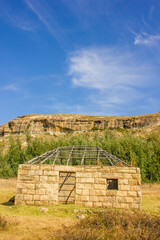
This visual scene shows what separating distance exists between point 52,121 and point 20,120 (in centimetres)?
1219

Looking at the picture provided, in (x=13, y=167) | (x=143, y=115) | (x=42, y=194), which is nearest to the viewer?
(x=42, y=194)

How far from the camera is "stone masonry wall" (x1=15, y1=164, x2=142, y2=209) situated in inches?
336

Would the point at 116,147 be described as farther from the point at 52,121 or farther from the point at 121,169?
the point at 52,121

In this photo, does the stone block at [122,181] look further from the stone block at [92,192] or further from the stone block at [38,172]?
the stone block at [38,172]

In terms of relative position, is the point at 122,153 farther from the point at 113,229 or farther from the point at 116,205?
the point at 113,229

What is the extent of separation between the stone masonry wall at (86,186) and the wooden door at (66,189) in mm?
1880

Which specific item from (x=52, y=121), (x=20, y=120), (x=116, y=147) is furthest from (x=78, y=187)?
(x=20, y=120)

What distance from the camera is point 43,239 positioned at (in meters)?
4.85

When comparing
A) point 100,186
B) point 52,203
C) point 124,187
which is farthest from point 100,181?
point 52,203

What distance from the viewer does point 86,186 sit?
28.7ft

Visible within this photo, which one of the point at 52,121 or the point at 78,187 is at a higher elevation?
the point at 52,121

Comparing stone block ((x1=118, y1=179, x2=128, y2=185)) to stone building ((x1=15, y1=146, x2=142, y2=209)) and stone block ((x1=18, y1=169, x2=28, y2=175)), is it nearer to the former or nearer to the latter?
stone building ((x1=15, y1=146, x2=142, y2=209))

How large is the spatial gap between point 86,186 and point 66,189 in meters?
2.18

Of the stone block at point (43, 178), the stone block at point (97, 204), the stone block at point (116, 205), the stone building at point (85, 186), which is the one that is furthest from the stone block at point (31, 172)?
the stone block at point (116, 205)
